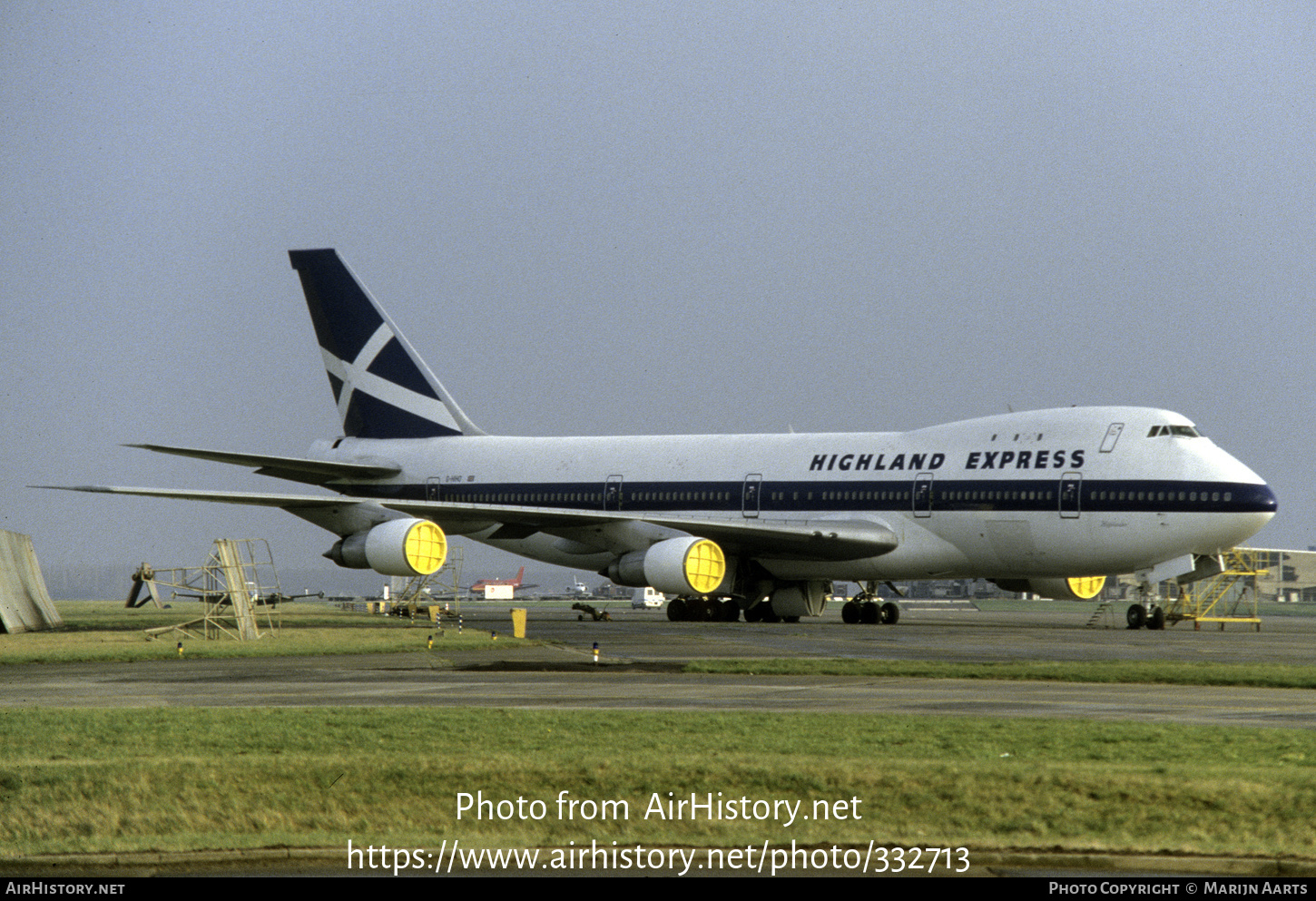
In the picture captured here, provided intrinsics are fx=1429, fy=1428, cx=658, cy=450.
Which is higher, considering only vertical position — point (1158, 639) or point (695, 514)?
point (695, 514)

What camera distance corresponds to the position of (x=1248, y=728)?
1371 centimetres

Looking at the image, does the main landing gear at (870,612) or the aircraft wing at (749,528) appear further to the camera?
the main landing gear at (870,612)

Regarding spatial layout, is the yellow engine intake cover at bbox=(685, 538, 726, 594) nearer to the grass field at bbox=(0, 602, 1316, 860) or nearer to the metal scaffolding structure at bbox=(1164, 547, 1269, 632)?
the metal scaffolding structure at bbox=(1164, 547, 1269, 632)

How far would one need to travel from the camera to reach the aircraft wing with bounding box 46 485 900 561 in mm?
36125

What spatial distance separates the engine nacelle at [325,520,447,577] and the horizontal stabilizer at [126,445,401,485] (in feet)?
20.3

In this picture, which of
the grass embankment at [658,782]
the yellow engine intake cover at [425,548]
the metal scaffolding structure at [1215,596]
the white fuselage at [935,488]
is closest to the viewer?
the grass embankment at [658,782]

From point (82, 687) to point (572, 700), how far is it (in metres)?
6.98

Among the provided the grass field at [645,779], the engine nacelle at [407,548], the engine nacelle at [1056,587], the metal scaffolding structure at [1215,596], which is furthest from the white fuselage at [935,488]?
the grass field at [645,779]

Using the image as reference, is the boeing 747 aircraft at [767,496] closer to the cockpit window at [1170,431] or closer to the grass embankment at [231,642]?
the cockpit window at [1170,431]

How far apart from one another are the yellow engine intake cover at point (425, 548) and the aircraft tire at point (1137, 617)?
1826cm

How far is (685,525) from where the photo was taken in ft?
124

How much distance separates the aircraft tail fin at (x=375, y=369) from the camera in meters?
48.1
